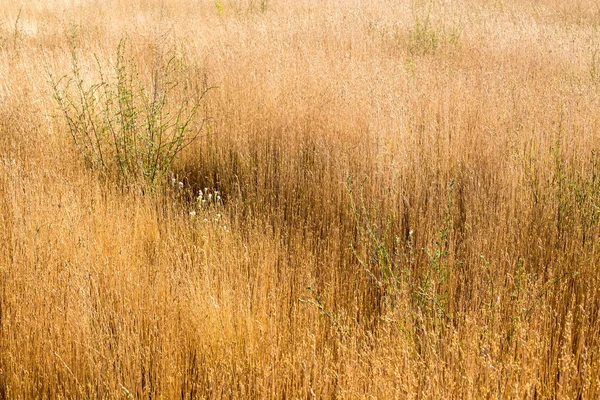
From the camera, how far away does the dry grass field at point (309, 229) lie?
2307 millimetres

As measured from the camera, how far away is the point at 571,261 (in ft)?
10.0

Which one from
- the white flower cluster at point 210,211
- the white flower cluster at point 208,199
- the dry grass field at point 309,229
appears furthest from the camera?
the white flower cluster at point 208,199

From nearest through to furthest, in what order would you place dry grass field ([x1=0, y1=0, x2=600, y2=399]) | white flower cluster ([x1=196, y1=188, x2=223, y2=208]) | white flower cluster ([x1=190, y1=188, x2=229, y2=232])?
dry grass field ([x1=0, y1=0, x2=600, y2=399])
white flower cluster ([x1=190, y1=188, x2=229, y2=232])
white flower cluster ([x1=196, y1=188, x2=223, y2=208])

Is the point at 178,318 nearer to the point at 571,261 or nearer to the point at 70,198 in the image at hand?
the point at 70,198

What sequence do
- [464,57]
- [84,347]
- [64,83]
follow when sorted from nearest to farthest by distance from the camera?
1. [84,347]
2. [64,83]
3. [464,57]

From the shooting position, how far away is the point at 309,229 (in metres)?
3.74

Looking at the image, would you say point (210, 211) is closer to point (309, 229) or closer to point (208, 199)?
point (208, 199)

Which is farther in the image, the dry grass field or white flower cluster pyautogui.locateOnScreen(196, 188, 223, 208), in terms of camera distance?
white flower cluster pyautogui.locateOnScreen(196, 188, 223, 208)

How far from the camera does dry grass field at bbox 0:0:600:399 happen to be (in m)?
2.31

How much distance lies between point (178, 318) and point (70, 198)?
1.50 metres

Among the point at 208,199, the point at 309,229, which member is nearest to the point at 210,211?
the point at 208,199

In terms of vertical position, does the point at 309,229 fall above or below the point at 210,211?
below

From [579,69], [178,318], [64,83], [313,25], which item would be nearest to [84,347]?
[178,318]

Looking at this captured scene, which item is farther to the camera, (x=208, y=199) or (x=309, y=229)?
(x=208, y=199)
